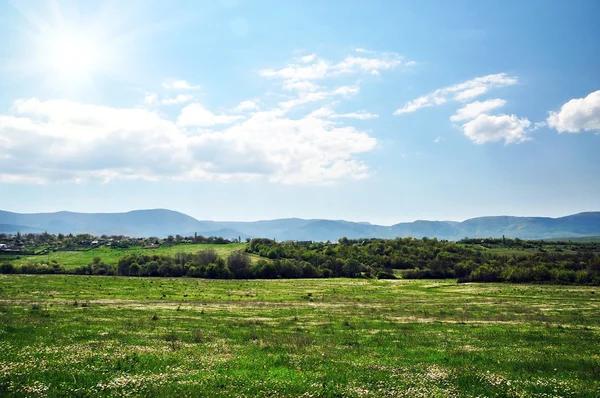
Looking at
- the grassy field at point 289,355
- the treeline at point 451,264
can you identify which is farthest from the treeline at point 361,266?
the grassy field at point 289,355

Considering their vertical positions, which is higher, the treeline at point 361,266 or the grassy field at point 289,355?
the grassy field at point 289,355

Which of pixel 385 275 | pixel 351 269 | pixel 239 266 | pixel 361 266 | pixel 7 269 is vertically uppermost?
pixel 7 269

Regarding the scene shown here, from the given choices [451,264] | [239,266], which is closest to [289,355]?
[239,266]

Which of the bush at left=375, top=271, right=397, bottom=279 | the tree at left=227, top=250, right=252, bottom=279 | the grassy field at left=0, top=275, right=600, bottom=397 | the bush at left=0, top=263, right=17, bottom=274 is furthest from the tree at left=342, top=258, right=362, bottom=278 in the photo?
the bush at left=0, top=263, right=17, bottom=274

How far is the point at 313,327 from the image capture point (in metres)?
35.1

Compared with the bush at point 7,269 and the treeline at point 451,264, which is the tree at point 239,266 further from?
the bush at point 7,269

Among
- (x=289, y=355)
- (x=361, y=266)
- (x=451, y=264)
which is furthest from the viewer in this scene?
(x=361, y=266)

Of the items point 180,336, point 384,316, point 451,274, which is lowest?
point 451,274

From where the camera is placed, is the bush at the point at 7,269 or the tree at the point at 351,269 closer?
the bush at the point at 7,269

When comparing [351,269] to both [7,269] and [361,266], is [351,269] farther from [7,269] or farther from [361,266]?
[7,269]

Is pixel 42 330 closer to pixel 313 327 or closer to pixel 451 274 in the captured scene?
pixel 313 327

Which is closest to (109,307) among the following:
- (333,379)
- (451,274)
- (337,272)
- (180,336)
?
(180,336)

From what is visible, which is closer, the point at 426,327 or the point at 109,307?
the point at 426,327

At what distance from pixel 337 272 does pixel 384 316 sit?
116 m
